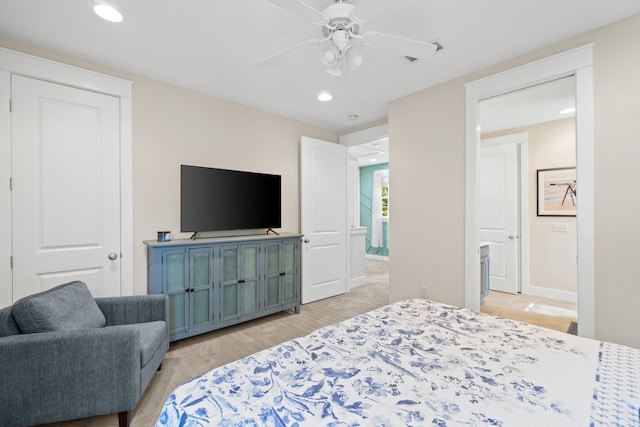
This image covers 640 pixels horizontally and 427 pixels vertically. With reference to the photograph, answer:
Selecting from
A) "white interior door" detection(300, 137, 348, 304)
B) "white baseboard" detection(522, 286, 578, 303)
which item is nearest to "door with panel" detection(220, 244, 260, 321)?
"white interior door" detection(300, 137, 348, 304)

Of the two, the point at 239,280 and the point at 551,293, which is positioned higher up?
the point at 239,280

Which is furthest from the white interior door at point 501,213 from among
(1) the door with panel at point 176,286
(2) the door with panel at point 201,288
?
(1) the door with panel at point 176,286

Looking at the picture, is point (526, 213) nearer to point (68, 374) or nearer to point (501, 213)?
point (501, 213)

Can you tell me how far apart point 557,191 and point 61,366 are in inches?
221

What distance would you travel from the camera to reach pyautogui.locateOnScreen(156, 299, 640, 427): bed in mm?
873

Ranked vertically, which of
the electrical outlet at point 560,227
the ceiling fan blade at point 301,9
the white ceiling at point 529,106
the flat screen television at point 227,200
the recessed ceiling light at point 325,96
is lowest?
the electrical outlet at point 560,227

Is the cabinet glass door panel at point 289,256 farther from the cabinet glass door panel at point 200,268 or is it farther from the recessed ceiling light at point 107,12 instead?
the recessed ceiling light at point 107,12

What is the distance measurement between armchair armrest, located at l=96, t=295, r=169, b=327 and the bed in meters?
1.44

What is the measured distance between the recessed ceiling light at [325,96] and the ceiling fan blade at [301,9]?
5.57 ft

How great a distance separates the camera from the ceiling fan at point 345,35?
55.2 inches

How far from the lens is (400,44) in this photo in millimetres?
1671

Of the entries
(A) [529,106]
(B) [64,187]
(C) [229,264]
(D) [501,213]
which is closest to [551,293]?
(D) [501,213]

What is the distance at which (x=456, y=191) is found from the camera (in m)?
2.86

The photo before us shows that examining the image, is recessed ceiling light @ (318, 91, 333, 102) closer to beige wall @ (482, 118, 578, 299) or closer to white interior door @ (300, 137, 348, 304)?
white interior door @ (300, 137, 348, 304)
